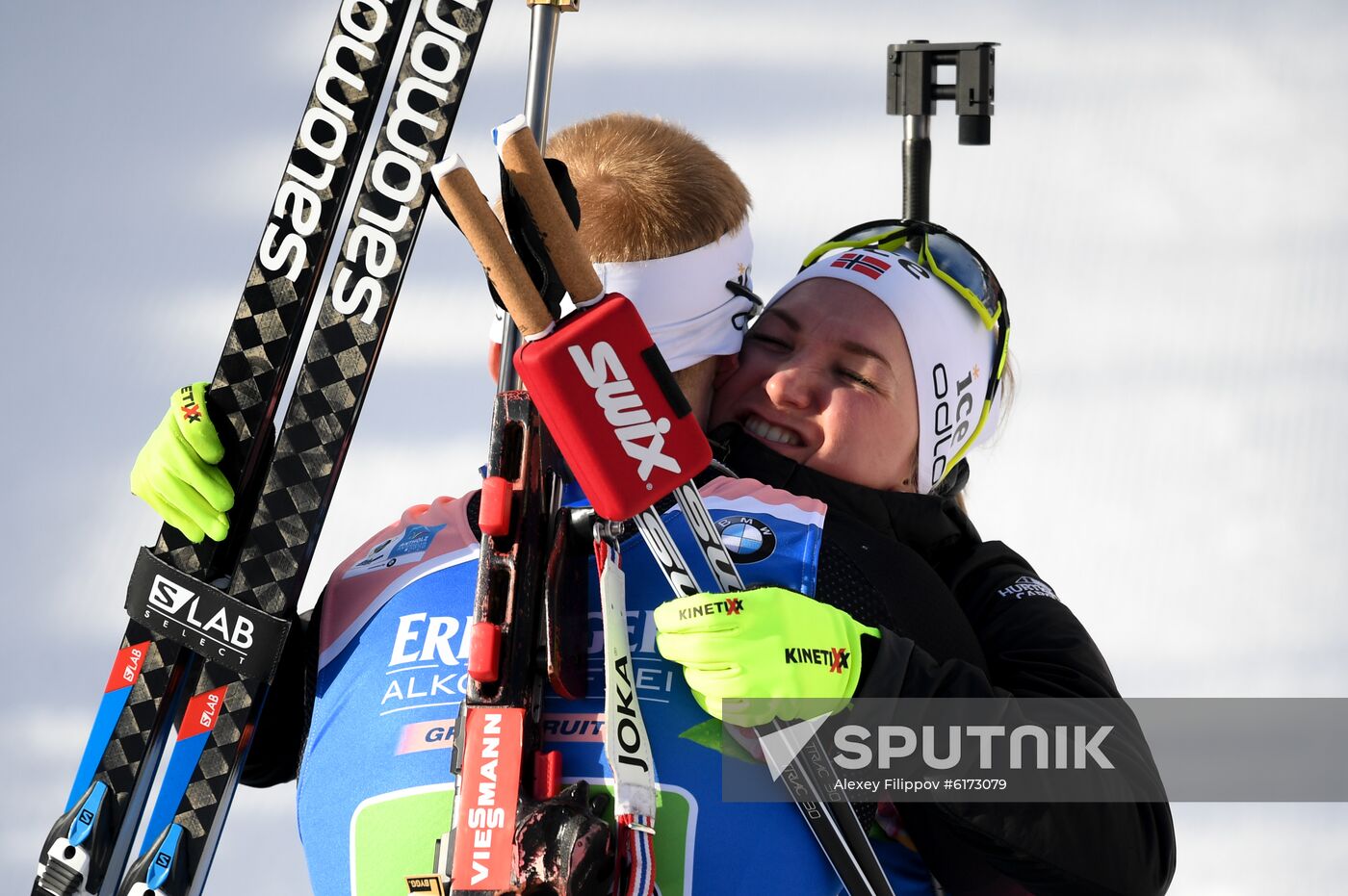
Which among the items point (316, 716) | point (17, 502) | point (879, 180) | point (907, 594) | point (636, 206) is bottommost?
point (316, 716)

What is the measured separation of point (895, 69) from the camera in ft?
7.55

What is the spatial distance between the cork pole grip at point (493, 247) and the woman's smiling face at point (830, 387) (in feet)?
1.43

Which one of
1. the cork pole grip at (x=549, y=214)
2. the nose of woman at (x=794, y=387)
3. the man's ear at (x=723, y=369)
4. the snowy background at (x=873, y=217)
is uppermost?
the snowy background at (x=873, y=217)

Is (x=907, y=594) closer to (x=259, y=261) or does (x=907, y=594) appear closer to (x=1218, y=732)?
(x=259, y=261)

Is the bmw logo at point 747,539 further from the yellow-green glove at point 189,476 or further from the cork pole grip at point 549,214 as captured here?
the yellow-green glove at point 189,476

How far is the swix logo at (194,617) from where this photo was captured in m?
1.55

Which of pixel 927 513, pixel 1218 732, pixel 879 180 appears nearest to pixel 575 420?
pixel 927 513

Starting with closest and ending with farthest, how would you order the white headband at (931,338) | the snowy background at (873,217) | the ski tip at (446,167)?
1. the ski tip at (446,167)
2. the white headband at (931,338)
3. the snowy background at (873,217)

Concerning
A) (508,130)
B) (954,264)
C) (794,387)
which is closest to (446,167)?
(508,130)

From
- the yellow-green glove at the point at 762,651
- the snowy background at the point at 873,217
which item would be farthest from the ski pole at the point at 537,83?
the snowy background at the point at 873,217

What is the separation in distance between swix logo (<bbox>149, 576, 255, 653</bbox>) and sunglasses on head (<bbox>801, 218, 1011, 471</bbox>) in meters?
0.80

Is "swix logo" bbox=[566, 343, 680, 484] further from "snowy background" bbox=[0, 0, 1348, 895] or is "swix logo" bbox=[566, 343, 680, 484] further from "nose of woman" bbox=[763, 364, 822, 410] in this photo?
"snowy background" bbox=[0, 0, 1348, 895]

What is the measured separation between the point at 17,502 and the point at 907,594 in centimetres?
260

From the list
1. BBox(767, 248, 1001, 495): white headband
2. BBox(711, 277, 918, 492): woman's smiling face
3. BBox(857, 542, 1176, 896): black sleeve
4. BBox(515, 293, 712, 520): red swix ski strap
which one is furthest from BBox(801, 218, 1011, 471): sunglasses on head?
BBox(515, 293, 712, 520): red swix ski strap
